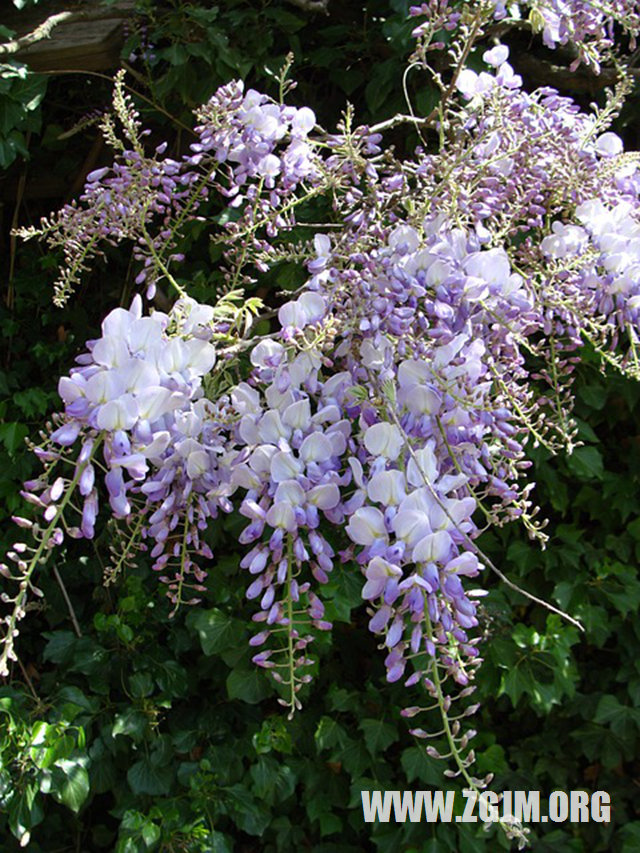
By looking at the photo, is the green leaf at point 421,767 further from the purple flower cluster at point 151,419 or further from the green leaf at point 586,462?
the purple flower cluster at point 151,419

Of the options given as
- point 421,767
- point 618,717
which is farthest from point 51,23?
point 618,717

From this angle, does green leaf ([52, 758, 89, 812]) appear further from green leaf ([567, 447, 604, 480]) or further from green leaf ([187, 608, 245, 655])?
green leaf ([567, 447, 604, 480])

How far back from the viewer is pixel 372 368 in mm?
943

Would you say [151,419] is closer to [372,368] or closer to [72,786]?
[372,368]

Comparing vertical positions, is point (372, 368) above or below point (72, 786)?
above

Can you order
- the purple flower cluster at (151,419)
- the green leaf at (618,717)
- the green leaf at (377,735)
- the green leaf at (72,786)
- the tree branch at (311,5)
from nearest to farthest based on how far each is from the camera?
the purple flower cluster at (151,419) < the green leaf at (72,786) < the tree branch at (311,5) < the green leaf at (377,735) < the green leaf at (618,717)

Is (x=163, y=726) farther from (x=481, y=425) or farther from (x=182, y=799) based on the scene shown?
(x=481, y=425)

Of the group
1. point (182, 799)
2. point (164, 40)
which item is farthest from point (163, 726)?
point (164, 40)

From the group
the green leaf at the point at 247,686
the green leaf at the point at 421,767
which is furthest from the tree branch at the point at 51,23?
the green leaf at the point at 421,767

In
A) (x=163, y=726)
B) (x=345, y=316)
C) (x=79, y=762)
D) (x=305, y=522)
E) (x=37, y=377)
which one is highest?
(x=345, y=316)

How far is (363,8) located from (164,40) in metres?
0.45

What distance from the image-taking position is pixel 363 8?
187cm

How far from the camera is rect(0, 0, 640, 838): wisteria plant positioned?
0.81 meters

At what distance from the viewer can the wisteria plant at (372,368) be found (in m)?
0.81
